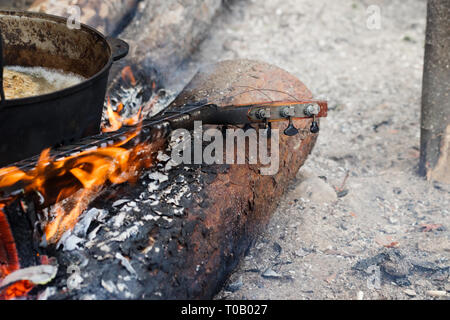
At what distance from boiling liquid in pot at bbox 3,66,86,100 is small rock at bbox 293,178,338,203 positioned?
145 centimetres

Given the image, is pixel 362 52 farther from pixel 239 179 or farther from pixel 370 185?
pixel 239 179

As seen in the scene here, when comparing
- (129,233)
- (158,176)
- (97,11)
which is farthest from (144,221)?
(97,11)

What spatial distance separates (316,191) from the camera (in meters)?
2.96

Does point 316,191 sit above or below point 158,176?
below

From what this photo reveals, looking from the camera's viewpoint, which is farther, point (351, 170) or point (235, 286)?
point (351, 170)

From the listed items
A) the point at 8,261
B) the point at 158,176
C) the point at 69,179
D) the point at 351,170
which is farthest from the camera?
the point at 351,170

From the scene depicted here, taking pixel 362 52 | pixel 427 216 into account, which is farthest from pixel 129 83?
pixel 362 52

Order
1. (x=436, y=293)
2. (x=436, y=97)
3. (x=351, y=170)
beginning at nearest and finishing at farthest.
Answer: (x=436, y=293) → (x=436, y=97) → (x=351, y=170)

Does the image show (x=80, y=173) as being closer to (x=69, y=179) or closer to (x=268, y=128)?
(x=69, y=179)

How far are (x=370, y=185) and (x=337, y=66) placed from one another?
1955 mm

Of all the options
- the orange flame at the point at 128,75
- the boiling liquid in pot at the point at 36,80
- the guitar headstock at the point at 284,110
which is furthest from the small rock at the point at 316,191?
the boiling liquid in pot at the point at 36,80

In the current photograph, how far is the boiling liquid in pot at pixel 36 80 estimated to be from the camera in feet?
6.70

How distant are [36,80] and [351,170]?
2132 millimetres

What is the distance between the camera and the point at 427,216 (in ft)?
9.34
